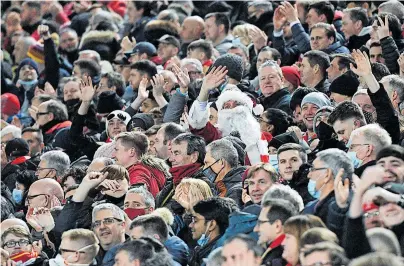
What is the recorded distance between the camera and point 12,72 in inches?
822

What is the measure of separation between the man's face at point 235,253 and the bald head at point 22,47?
Result: 11410mm

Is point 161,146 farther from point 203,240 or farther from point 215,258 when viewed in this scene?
point 215,258

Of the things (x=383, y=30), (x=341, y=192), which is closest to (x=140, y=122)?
(x=383, y=30)

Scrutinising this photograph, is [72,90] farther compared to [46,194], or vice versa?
[72,90]

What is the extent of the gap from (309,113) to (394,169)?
121 inches

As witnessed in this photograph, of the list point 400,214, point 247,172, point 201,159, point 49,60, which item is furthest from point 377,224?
point 49,60

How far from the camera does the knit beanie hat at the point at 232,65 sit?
1523 cm

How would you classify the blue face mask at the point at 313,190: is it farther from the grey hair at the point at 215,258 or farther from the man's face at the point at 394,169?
the grey hair at the point at 215,258

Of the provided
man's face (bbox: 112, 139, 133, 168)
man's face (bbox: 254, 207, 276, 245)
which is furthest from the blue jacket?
man's face (bbox: 112, 139, 133, 168)

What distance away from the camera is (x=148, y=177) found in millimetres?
13141

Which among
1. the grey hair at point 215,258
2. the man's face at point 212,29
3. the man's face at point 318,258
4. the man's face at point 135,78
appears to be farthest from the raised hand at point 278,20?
the man's face at point 318,258

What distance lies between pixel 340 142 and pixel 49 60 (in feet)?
25.1

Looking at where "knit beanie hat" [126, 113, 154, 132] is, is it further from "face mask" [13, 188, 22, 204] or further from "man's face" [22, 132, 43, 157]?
"man's face" [22, 132, 43, 157]

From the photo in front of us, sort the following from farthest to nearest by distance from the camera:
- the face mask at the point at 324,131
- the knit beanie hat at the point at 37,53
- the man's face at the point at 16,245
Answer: the knit beanie hat at the point at 37,53 < the man's face at the point at 16,245 < the face mask at the point at 324,131
